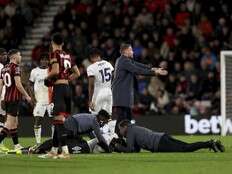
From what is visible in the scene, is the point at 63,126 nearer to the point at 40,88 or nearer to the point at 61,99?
the point at 61,99

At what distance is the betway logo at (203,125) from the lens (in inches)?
953

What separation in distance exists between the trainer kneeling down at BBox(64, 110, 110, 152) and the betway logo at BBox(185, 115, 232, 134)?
8.79 meters

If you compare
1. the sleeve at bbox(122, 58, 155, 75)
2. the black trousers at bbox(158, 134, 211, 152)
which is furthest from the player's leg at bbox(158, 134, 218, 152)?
the sleeve at bbox(122, 58, 155, 75)

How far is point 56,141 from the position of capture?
14352 mm

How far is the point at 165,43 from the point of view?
26188 mm

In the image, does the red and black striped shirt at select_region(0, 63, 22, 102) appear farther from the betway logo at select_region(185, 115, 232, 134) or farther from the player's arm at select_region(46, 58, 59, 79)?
the betway logo at select_region(185, 115, 232, 134)

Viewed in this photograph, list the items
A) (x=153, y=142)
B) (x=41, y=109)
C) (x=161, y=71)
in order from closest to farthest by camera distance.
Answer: (x=153, y=142)
(x=161, y=71)
(x=41, y=109)

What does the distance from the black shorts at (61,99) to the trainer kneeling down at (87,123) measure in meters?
1.41

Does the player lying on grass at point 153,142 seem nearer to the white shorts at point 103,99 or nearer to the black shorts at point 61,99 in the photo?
the black shorts at point 61,99

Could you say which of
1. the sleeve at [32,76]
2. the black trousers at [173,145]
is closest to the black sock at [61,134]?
the black trousers at [173,145]

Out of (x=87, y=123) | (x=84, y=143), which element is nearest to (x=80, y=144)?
(x=84, y=143)

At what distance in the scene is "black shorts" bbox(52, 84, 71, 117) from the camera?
46.3ft

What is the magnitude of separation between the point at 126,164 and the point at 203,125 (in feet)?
37.1

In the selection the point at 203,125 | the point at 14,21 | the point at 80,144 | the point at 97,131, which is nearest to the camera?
the point at 97,131
